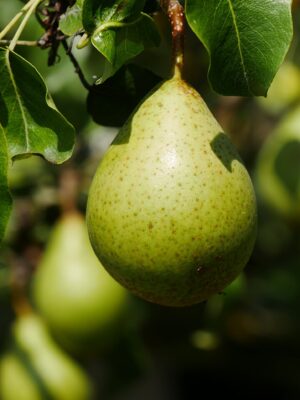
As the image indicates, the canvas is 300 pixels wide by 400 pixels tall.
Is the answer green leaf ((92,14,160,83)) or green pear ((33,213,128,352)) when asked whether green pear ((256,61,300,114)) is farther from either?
green leaf ((92,14,160,83))

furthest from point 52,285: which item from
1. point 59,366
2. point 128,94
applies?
point 128,94

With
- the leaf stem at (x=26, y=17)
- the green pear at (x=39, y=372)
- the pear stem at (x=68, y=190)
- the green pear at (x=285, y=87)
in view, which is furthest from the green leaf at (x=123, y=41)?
the green pear at (x=285, y=87)

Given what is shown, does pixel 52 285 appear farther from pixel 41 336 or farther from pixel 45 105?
pixel 45 105

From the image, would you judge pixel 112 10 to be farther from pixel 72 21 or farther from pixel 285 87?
pixel 285 87

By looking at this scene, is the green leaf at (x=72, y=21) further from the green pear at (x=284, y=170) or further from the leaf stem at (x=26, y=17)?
the green pear at (x=284, y=170)

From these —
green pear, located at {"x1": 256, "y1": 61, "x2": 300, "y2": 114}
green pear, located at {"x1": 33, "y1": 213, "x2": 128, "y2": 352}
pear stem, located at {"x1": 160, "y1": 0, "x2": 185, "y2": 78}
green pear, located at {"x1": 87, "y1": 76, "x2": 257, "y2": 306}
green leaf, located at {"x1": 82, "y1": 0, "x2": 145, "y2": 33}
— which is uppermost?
green leaf, located at {"x1": 82, "y1": 0, "x2": 145, "y2": 33}

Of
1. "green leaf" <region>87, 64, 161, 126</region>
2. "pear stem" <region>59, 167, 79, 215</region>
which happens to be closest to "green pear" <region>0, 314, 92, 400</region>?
"pear stem" <region>59, 167, 79, 215</region>
